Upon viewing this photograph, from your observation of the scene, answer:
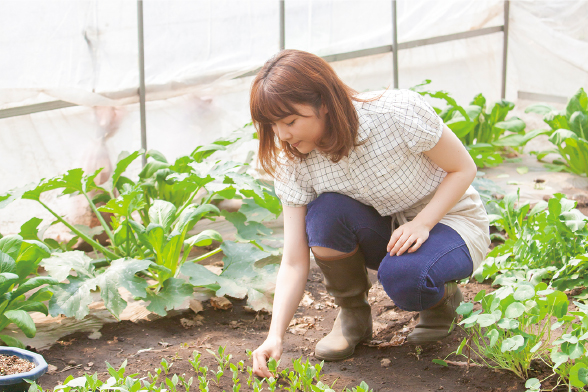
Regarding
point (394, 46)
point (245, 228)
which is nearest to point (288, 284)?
point (245, 228)

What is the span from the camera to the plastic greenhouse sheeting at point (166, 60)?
289 centimetres

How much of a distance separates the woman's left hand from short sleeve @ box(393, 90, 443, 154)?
245 millimetres

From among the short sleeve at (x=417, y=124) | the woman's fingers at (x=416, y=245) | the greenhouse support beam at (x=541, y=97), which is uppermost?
the short sleeve at (x=417, y=124)

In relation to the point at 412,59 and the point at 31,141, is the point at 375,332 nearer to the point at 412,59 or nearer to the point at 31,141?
the point at 31,141

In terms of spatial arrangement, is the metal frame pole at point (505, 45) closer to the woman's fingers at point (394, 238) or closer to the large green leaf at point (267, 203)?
the large green leaf at point (267, 203)

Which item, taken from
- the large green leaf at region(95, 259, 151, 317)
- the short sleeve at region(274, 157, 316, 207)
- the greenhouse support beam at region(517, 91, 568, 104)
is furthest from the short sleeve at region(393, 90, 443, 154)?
the greenhouse support beam at region(517, 91, 568, 104)

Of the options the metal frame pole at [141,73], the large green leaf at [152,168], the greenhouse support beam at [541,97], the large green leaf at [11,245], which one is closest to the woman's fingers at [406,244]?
the large green leaf at [11,245]

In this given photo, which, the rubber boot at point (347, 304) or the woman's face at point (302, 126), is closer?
the woman's face at point (302, 126)

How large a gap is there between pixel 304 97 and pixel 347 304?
2.64 ft

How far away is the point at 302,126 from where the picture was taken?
159 cm

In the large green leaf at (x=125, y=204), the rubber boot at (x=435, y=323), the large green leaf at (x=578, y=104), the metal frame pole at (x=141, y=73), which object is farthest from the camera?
the large green leaf at (x=578, y=104)

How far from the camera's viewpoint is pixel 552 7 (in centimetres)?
503

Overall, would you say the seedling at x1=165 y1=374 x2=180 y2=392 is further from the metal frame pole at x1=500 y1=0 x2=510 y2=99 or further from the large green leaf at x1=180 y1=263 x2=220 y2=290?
the metal frame pole at x1=500 y1=0 x2=510 y2=99

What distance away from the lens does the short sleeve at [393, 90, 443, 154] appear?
5.60 ft
